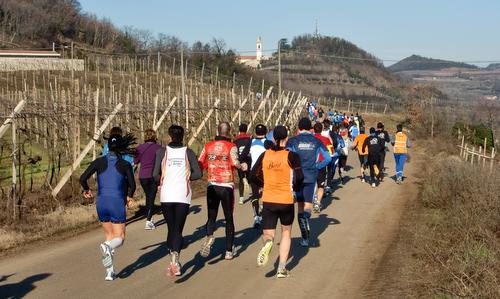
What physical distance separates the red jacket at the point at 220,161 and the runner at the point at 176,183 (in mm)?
904

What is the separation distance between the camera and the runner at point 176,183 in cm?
781

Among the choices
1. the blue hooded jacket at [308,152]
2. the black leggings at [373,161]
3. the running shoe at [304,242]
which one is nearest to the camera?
the running shoe at [304,242]

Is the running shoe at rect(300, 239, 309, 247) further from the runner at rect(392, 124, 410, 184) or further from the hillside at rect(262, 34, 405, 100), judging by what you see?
the hillside at rect(262, 34, 405, 100)

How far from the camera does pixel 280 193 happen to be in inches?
309

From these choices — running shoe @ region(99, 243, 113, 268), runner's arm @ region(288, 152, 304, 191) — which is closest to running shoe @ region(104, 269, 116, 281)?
running shoe @ region(99, 243, 113, 268)

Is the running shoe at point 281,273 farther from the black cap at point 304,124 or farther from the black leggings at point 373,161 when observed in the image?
the black leggings at point 373,161

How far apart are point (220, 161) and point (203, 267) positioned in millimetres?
1537

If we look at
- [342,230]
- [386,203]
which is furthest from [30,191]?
[386,203]

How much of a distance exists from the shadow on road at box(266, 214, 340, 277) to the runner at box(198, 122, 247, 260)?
0.90 meters

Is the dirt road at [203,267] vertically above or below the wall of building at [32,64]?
below

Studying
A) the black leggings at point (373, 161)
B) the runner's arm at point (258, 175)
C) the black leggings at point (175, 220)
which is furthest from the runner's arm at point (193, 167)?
the black leggings at point (373, 161)

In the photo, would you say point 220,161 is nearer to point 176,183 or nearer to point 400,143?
point 176,183

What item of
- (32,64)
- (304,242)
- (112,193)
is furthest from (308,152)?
(32,64)

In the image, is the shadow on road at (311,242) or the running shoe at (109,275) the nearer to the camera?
the running shoe at (109,275)
